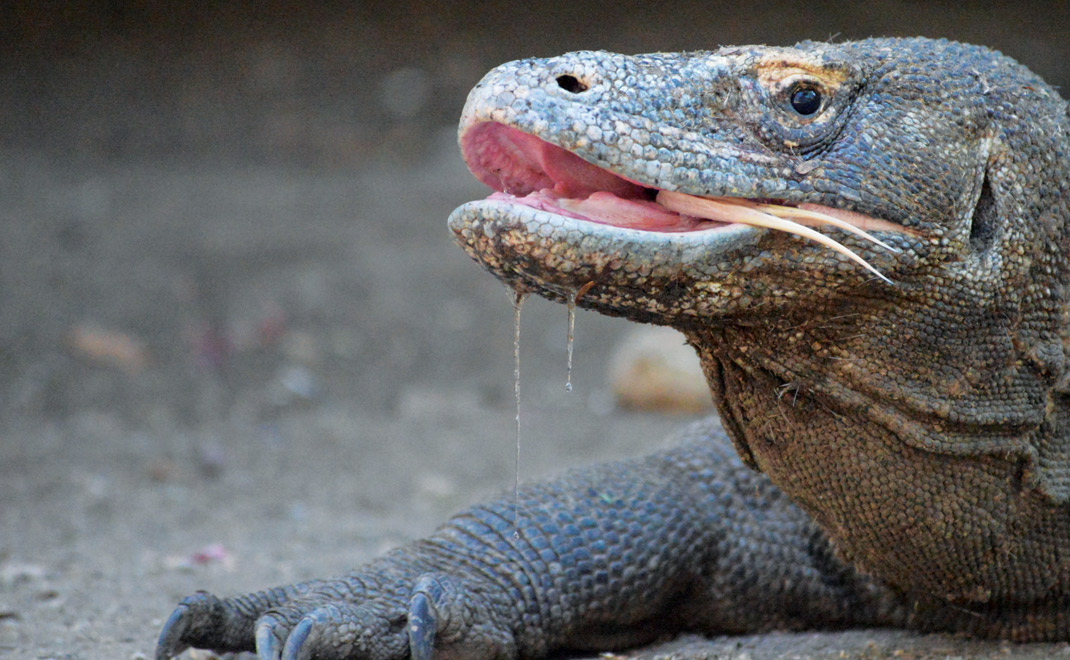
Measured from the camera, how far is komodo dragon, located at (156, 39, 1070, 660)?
86.0 inches

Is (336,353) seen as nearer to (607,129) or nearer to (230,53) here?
(230,53)

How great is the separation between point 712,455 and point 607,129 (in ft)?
5.69

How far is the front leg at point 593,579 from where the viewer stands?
2.83 metres

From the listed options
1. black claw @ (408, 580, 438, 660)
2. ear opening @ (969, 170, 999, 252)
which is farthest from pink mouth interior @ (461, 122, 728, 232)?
black claw @ (408, 580, 438, 660)

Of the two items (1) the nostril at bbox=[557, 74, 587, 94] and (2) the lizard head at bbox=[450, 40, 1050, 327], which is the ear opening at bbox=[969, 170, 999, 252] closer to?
(2) the lizard head at bbox=[450, 40, 1050, 327]

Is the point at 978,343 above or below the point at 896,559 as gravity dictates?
above

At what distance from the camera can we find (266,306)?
7.95 m

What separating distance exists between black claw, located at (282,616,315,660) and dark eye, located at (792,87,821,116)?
1.62 m

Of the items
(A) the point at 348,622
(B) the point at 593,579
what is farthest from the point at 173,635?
(B) the point at 593,579

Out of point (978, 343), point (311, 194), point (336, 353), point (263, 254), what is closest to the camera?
point (978, 343)

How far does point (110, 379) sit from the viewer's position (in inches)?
274

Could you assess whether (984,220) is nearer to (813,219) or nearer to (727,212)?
(813,219)

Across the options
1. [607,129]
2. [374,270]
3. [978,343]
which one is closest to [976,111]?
[978,343]

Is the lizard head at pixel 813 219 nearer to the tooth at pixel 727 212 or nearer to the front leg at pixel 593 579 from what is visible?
the tooth at pixel 727 212
